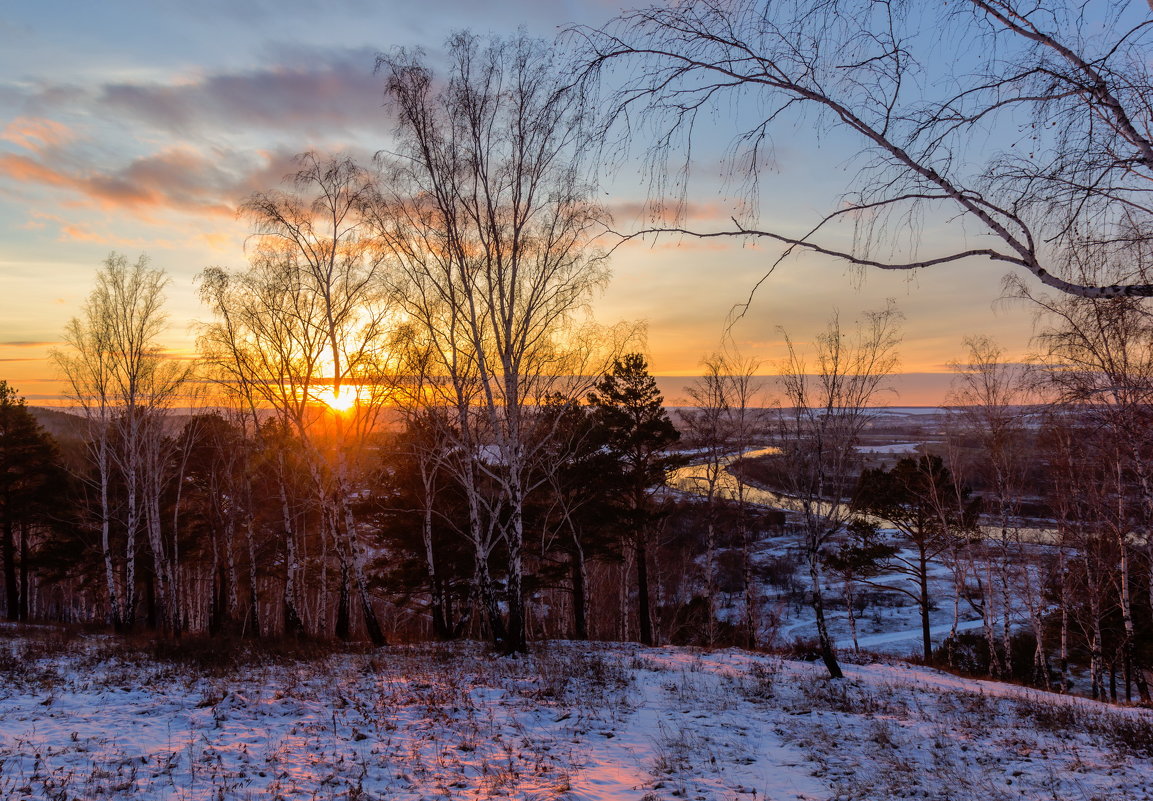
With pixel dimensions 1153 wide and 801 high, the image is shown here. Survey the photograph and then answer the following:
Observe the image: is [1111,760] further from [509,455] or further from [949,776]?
[509,455]

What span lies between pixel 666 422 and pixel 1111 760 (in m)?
14.6

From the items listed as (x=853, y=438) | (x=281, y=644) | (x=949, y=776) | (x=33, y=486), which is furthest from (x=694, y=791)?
(x=33, y=486)

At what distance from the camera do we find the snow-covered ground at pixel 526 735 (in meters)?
5.59

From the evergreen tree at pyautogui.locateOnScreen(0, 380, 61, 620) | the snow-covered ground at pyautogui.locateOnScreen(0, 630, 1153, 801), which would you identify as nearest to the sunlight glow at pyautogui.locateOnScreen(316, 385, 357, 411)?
the snow-covered ground at pyautogui.locateOnScreen(0, 630, 1153, 801)

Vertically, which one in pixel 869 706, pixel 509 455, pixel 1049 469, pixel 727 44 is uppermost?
pixel 727 44

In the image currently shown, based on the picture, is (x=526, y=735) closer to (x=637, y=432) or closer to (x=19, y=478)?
(x=637, y=432)

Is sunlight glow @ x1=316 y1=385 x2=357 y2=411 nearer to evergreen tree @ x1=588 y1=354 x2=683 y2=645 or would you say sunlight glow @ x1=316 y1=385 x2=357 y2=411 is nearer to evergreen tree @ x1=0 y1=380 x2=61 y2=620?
evergreen tree @ x1=588 y1=354 x2=683 y2=645

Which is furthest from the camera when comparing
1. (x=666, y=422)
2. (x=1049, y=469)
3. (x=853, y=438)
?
(x=666, y=422)

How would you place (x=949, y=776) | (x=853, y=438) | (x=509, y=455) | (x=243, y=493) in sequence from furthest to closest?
1. (x=243, y=493)
2. (x=509, y=455)
3. (x=853, y=438)
4. (x=949, y=776)

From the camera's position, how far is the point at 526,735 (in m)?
7.23

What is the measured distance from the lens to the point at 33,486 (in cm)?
2533

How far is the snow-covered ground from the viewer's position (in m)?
5.59

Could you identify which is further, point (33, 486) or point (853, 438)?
point (33, 486)

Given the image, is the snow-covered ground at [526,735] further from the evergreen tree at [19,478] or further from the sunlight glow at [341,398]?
the evergreen tree at [19,478]
